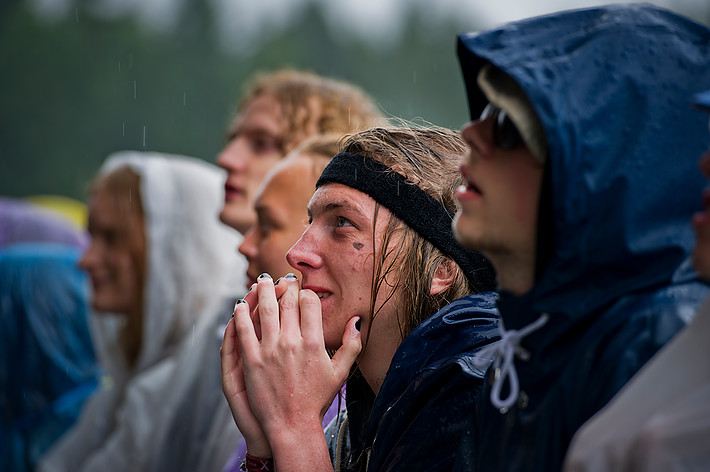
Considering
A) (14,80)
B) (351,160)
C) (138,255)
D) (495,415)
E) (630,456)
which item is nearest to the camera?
(630,456)

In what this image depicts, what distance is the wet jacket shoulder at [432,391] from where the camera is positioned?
→ 6.10 ft

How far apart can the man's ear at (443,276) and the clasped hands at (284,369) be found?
0.86 feet

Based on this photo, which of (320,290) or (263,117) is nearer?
(320,290)

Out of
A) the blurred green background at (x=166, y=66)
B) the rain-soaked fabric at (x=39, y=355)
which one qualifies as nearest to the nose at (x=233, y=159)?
the rain-soaked fabric at (x=39, y=355)

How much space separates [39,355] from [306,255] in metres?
4.02

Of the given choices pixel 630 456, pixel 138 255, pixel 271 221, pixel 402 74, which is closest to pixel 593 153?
pixel 630 456

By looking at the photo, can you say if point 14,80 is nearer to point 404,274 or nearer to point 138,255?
point 138,255

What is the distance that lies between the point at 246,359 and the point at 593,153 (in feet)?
3.63

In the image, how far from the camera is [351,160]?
2.34m

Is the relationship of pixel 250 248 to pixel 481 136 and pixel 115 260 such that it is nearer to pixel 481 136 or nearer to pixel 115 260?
pixel 481 136

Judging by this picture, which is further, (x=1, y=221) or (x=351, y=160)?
(x=1, y=221)

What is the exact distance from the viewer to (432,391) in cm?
193

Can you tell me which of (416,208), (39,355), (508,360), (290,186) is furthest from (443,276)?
(39,355)

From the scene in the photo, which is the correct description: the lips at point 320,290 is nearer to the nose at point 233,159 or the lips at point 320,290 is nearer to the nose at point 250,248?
the nose at point 250,248
